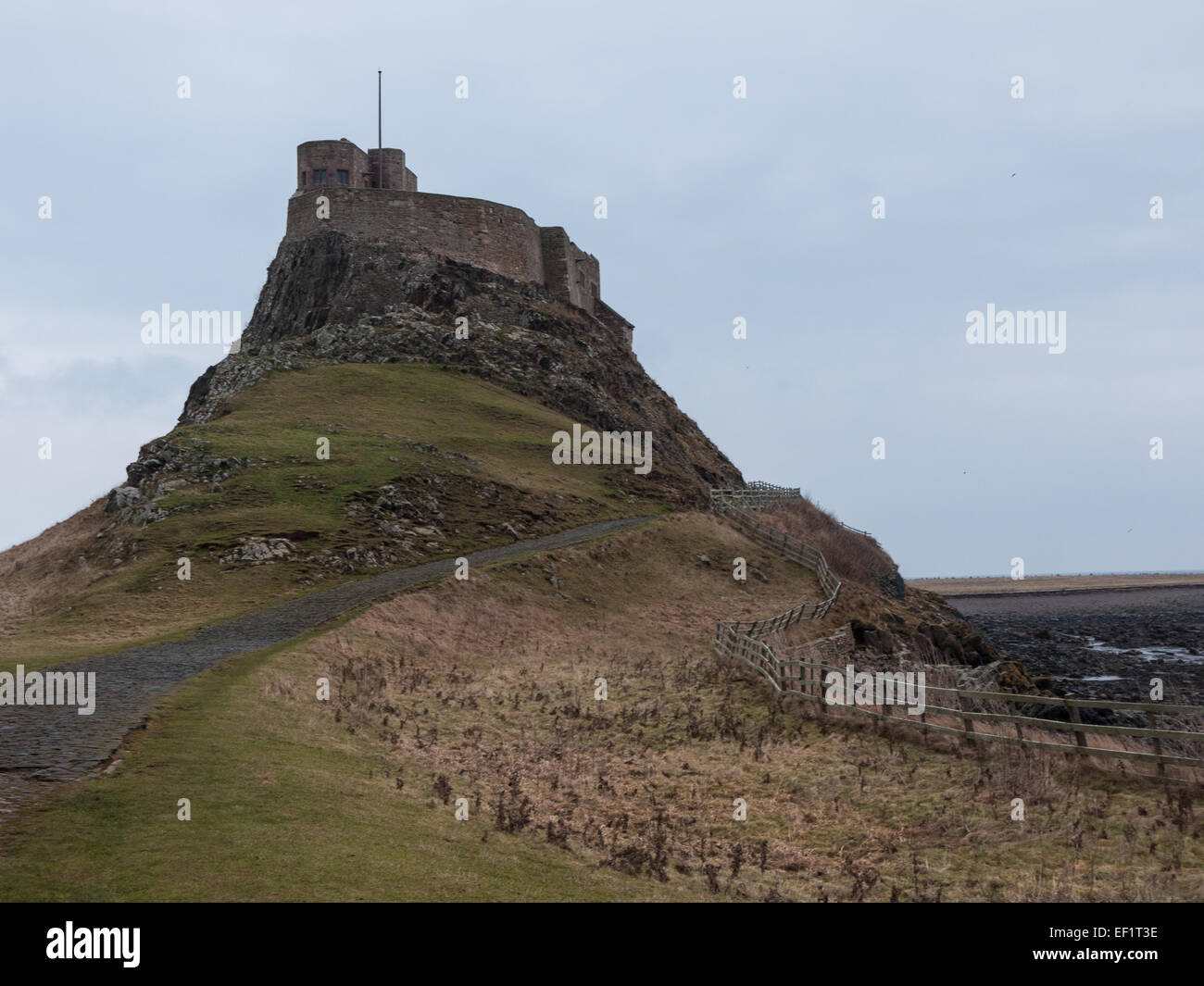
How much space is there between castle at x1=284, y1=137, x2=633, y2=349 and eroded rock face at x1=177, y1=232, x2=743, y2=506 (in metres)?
1.39

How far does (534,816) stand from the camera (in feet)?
53.9

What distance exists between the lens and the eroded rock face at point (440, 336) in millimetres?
71438

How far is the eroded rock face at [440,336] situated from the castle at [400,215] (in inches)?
54.8

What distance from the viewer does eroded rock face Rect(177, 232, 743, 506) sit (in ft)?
234

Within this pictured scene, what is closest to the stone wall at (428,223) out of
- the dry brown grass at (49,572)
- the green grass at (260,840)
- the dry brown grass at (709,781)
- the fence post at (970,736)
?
the dry brown grass at (49,572)

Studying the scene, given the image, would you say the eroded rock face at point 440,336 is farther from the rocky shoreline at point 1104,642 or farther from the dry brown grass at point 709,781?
the dry brown grass at point 709,781

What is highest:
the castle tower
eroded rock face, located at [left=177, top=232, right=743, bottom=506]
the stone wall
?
the castle tower

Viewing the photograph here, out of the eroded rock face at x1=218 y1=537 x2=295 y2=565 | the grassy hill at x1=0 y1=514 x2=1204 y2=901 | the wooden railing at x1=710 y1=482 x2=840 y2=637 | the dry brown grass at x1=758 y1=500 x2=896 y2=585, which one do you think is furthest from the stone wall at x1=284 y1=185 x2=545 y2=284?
the grassy hill at x1=0 y1=514 x2=1204 y2=901

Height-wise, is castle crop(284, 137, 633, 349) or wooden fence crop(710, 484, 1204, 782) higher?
castle crop(284, 137, 633, 349)

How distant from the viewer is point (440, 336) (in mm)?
73812

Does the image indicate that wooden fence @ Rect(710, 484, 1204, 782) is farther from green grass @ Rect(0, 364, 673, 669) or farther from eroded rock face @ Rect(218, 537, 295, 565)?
eroded rock face @ Rect(218, 537, 295, 565)
